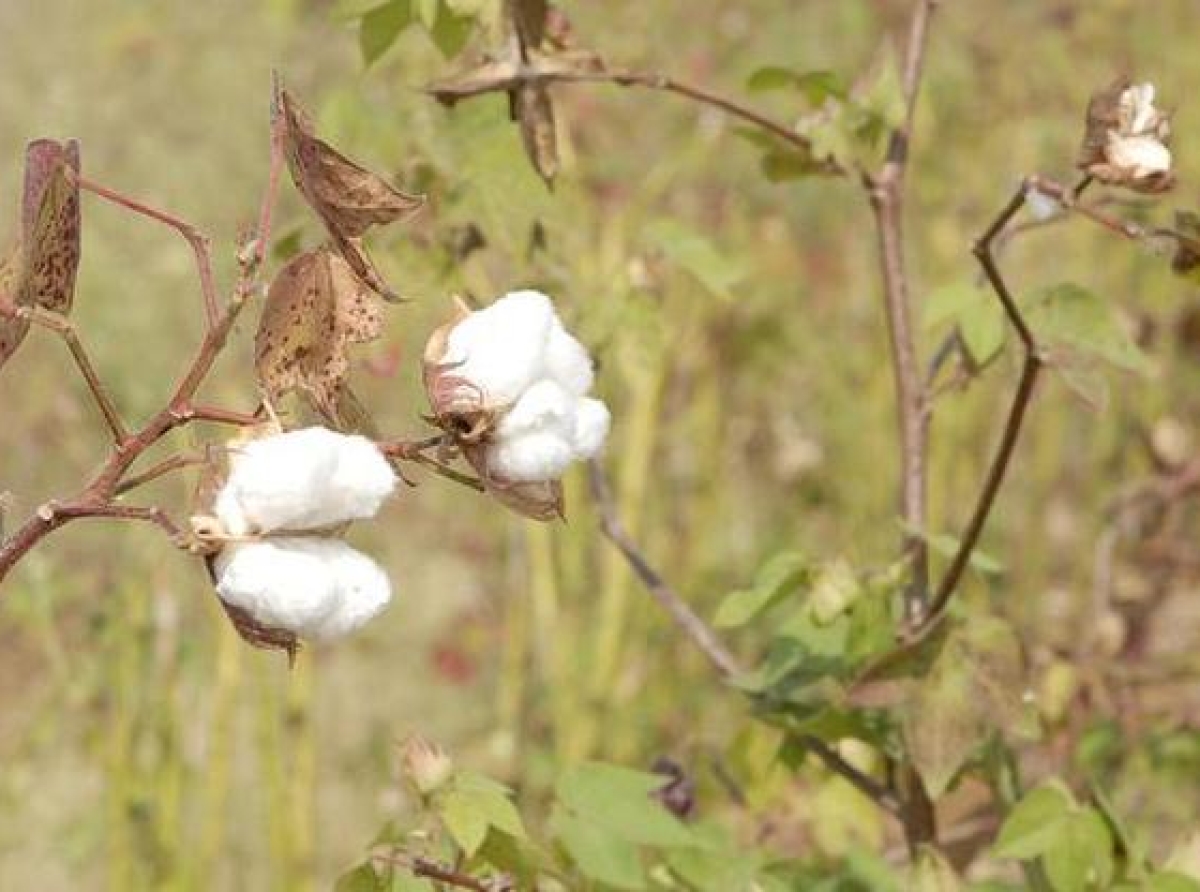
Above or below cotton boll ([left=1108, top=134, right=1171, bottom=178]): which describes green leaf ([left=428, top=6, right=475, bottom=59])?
above

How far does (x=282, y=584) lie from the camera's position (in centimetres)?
61

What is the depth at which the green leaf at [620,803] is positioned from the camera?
1022 millimetres

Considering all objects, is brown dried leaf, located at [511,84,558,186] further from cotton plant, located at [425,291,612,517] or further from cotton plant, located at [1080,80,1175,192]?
cotton plant, located at [425,291,612,517]

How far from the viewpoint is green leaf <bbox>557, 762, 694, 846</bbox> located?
1.02m

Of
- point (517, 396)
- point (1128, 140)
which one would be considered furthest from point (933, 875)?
point (517, 396)

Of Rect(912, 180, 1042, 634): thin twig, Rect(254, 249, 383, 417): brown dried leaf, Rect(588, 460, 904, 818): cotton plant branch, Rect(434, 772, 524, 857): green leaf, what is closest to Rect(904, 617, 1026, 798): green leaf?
Rect(912, 180, 1042, 634): thin twig

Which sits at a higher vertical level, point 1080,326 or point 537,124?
point 537,124

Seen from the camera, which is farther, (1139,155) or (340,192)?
(1139,155)

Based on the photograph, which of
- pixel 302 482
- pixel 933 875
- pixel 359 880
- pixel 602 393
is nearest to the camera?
pixel 302 482

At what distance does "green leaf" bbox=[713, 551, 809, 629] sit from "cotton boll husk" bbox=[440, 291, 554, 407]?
0.44m

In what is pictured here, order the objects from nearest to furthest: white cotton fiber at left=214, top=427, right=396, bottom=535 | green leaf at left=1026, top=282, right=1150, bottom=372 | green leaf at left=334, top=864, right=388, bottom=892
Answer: white cotton fiber at left=214, top=427, right=396, bottom=535 < green leaf at left=334, top=864, right=388, bottom=892 < green leaf at left=1026, top=282, right=1150, bottom=372

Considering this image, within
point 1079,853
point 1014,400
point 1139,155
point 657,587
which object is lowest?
point 1079,853

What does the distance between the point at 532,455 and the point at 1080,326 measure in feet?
1.74

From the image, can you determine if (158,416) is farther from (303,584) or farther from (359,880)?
(359,880)
